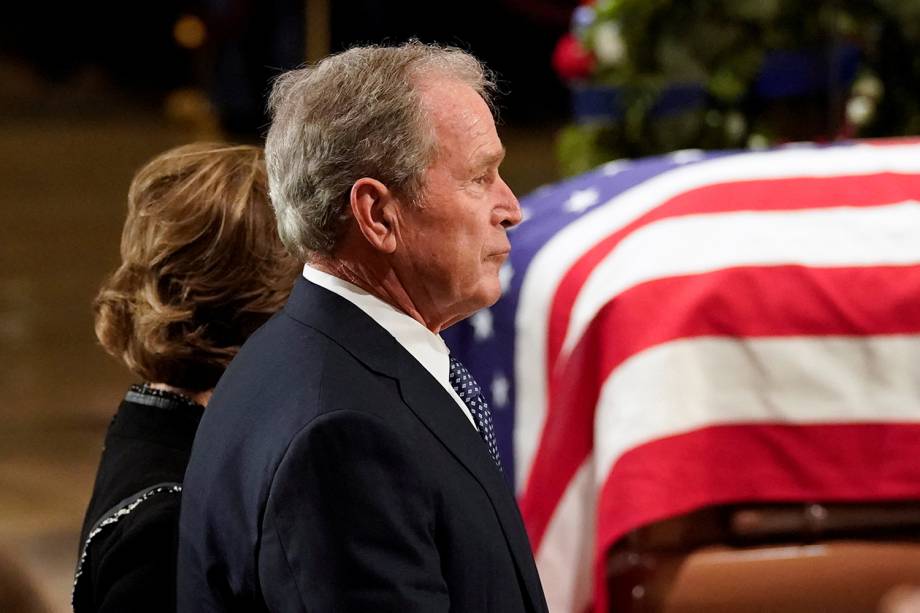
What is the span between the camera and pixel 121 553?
1.33 metres

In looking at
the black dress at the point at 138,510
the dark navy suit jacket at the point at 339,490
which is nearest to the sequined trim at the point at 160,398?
the black dress at the point at 138,510

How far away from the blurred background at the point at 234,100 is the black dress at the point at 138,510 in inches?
14.5

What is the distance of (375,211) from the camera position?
1.20 m

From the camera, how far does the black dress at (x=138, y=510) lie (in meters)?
1.32

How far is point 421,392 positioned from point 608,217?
133cm

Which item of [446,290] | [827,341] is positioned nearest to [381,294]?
[446,290]

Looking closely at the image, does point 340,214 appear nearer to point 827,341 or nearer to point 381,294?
point 381,294

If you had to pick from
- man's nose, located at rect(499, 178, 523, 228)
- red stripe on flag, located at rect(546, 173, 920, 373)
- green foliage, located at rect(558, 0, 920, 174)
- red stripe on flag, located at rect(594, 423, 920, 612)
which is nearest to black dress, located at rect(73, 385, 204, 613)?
man's nose, located at rect(499, 178, 523, 228)

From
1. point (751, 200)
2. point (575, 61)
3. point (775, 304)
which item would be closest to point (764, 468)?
point (775, 304)

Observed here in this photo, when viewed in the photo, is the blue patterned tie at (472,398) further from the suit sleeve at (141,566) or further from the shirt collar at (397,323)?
the suit sleeve at (141,566)

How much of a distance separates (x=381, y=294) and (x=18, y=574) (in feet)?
4.55

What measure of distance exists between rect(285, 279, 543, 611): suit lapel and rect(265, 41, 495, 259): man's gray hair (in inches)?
2.4

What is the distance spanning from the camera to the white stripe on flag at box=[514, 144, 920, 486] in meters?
2.38

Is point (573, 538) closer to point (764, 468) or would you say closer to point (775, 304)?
point (764, 468)
